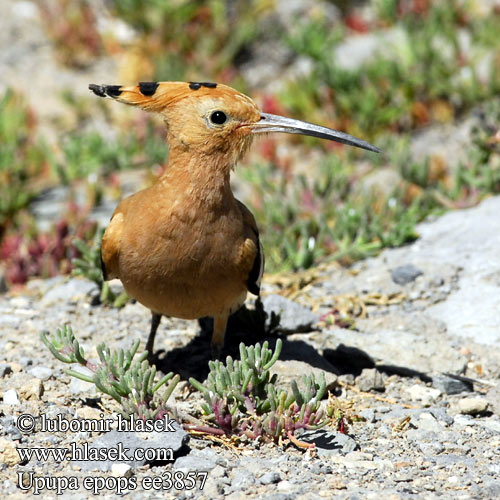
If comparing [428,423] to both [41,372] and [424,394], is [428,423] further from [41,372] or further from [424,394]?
[41,372]

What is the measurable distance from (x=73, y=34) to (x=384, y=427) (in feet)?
23.4

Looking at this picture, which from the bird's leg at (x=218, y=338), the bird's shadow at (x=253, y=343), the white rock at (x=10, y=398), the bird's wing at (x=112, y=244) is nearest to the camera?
the white rock at (x=10, y=398)

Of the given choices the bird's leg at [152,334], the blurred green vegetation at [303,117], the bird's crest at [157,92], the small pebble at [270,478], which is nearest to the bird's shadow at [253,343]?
the bird's leg at [152,334]

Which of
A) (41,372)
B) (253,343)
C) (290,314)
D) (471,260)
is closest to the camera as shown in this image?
(41,372)

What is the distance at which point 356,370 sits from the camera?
184 inches

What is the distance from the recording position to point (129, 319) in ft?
17.1

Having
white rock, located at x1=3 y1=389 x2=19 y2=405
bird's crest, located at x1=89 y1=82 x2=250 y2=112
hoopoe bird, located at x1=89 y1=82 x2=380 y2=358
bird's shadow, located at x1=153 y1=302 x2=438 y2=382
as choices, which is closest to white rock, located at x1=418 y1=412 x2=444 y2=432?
bird's shadow, located at x1=153 y1=302 x2=438 y2=382

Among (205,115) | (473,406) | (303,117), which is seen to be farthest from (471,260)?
(303,117)

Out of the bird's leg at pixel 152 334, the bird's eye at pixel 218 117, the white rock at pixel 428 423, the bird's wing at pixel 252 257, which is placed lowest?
the white rock at pixel 428 423

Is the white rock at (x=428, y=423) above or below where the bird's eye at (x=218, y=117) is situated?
below

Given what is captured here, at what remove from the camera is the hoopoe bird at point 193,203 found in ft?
13.2

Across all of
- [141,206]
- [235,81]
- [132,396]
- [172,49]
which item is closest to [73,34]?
[172,49]

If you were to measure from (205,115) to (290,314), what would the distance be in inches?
59.9

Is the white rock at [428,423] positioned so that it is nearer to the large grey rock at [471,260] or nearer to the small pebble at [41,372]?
the large grey rock at [471,260]
